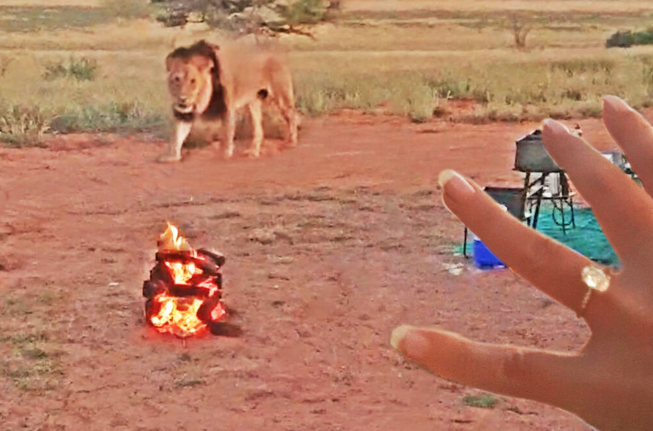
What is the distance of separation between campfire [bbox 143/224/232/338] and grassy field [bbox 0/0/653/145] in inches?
9.2

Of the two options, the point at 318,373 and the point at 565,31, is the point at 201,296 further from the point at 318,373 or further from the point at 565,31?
the point at 565,31

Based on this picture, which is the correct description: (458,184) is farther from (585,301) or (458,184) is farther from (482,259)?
(482,259)

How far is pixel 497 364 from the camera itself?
41 cm

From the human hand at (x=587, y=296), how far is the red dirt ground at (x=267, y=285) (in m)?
0.91

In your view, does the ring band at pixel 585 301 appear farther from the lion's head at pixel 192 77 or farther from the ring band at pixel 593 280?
the lion's head at pixel 192 77

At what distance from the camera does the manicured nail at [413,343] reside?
41 centimetres

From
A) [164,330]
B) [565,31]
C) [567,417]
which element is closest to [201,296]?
[164,330]

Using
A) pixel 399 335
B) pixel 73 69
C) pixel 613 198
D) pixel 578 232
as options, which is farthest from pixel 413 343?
pixel 73 69

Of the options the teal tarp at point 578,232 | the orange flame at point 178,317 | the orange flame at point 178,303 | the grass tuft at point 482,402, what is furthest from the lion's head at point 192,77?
the grass tuft at point 482,402

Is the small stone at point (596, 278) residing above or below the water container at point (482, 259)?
above

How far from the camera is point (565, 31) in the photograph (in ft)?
4.51

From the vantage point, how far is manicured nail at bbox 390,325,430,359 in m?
0.41

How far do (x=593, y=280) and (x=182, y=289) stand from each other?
3.43 feet

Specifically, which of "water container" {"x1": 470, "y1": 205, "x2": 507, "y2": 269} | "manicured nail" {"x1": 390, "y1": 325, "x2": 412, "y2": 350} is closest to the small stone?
"manicured nail" {"x1": 390, "y1": 325, "x2": 412, "y2": 350}
